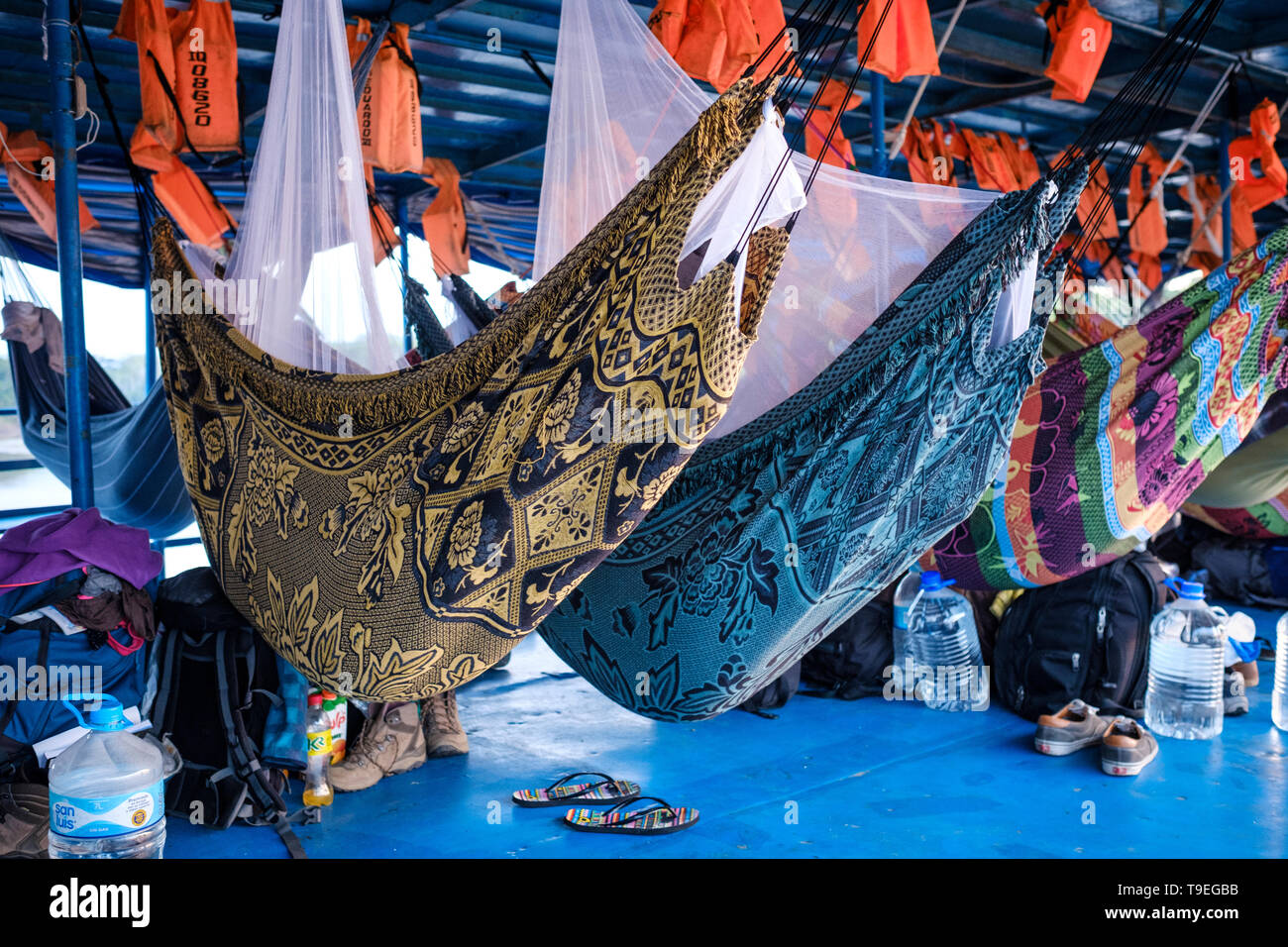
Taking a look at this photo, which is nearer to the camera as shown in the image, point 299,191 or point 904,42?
point 299,191

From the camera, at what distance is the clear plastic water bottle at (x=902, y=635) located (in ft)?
10.0

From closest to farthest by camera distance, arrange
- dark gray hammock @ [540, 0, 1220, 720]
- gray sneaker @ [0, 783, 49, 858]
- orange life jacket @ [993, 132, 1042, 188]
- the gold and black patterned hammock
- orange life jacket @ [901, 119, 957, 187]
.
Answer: the gold and black patterned hammock
dark gray hammock @ [540, 0, 1220, 720]
gray sneaker @ [0, 783, 49, 858]
orange life jacket @ [901, 119, 957, 187]
orange life jacket @ [993, 132, 1042, 188]

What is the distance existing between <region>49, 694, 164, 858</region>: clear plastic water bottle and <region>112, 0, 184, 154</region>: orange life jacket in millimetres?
1932

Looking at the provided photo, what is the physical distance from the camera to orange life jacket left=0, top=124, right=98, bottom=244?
368cm

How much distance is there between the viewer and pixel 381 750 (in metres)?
2.44

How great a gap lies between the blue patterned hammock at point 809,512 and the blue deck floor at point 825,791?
1.85ft

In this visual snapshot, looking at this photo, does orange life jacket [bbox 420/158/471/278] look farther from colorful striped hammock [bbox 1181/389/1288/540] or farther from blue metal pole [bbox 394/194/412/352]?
colorful striped hammock [bbox 1181/389/1288/540]

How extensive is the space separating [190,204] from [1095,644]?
10.5 ft

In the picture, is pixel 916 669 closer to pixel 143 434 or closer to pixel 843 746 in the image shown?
pixel 843 746

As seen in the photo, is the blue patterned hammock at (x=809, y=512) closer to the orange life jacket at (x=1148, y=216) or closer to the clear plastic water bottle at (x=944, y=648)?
the clear plastic water bottle at (x=944, y=648)

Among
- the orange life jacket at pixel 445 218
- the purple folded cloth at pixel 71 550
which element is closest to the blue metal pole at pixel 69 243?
the purple folded cloth at pixel 71 550

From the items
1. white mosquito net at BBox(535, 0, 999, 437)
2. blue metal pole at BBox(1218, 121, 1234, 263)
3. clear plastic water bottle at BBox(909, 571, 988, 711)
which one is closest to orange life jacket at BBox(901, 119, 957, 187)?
blue metal pole at BBox(1218, 121, 1234, 263)

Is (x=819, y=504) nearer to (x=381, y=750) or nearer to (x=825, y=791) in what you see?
(x=825, y=791)

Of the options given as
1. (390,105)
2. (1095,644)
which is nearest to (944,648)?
(1095,644)
